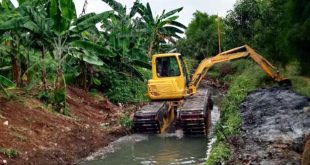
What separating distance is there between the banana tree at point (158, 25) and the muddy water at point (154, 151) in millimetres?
13969

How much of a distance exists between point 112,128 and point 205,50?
3820 centimetres

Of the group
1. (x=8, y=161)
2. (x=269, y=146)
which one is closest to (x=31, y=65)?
(x=8, y=161)

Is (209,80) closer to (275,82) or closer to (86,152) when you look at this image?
(275,82)

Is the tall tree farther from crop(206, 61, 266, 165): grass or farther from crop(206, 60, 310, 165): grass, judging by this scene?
crop(206, 61, 266, 165): grass

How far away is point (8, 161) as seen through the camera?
430 inches

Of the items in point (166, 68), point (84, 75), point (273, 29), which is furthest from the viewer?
point (273, 29)

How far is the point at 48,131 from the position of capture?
1411 centimetres

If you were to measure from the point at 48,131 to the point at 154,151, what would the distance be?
3144mm

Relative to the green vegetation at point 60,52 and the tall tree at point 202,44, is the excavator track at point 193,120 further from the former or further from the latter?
the tall tree at point 202,44

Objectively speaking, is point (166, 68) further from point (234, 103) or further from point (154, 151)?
point (154, 151)

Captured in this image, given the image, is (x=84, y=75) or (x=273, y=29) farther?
(x=273, y=29)

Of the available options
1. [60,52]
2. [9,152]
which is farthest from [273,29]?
[9,152]

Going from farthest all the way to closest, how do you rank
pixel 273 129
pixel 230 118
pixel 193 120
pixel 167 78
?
pixel 167 78, pixel 193 120, pixel 230 118, pixel 273 129

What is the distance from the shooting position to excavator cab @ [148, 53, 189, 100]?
16.8m
